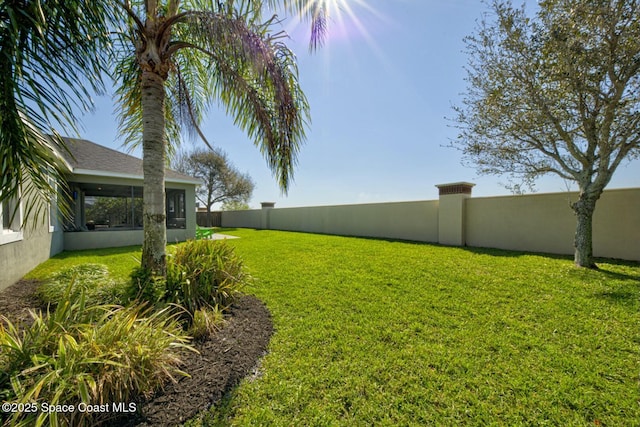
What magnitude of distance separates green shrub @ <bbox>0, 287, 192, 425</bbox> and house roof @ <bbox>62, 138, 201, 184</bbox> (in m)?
9.07

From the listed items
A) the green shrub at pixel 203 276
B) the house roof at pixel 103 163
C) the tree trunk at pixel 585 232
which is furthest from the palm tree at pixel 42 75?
the tree trunk at pixel 585 232

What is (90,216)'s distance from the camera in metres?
15.1

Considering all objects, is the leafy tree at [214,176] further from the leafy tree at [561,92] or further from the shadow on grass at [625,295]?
the shadow on grass at [625,295]

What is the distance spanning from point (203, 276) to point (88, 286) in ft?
5.16

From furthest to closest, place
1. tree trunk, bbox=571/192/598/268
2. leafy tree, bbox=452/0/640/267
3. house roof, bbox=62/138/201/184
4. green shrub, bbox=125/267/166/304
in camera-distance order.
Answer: house roof, bbox=62/138/201/184 < tree trunk, bbox=571/192/598/268 < leafy tree, bbox=452/0/640/267 < green shrub, bbox=125/267/166/304

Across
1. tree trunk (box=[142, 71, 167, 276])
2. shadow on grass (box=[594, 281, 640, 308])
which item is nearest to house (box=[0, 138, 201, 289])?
tree trunk (box=[142, 71, 167, 276])

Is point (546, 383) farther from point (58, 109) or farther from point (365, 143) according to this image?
point (365, 143)

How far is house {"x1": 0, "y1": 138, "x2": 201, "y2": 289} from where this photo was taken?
522 cm

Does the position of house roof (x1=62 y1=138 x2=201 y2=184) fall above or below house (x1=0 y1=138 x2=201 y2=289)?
above

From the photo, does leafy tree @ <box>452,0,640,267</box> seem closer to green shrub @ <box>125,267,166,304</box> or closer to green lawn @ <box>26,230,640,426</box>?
green lawn @ <box>26,230,640,426</box>

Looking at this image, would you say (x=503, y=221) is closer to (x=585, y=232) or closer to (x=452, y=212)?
(x=452, y=212)

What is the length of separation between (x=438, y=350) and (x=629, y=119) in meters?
7.17

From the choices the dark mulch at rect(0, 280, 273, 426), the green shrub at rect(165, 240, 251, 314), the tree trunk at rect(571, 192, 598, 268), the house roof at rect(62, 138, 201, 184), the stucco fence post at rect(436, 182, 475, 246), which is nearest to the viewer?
the dark mulch at rect(0, 280, 273, 426)

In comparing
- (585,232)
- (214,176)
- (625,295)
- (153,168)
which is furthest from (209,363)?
(214,176)
